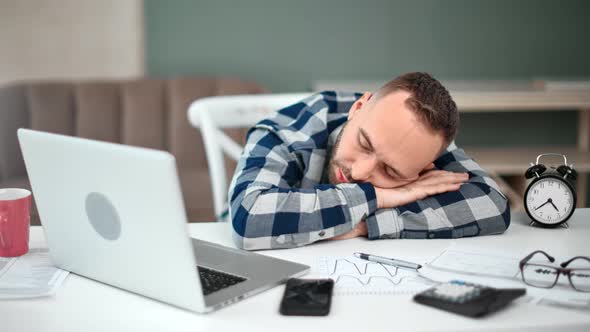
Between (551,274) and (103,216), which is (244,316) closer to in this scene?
(103,216)

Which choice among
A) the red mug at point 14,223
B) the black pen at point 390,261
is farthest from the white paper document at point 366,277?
the red mug at point 14,223

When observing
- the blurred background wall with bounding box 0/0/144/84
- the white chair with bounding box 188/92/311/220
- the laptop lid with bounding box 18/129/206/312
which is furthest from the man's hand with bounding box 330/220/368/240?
the blurred background wall with bounding box 0/0/144/84

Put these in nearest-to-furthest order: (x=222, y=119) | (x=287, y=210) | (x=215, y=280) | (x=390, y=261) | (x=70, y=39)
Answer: (x=215, y=280), (x=390, y=261), (x=287, y=210), (x=222, y=119), (x=70, y=39)

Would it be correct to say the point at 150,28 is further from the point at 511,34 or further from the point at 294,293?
the point at 294,293

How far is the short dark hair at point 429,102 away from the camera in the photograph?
1.45 meters

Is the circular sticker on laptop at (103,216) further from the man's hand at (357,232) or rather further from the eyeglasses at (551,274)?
the eyeglasses at (551,274)

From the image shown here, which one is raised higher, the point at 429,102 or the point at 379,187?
the point at 429,102

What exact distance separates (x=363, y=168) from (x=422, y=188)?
15 centimetres

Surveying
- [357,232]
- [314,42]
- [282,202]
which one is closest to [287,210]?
[282,202]

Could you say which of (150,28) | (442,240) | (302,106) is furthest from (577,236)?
(150,28)

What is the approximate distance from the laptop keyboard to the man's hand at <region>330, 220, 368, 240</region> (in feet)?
1.04

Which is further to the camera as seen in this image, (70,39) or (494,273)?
(70,39)

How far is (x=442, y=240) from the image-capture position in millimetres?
1468

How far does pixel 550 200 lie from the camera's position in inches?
60.8
